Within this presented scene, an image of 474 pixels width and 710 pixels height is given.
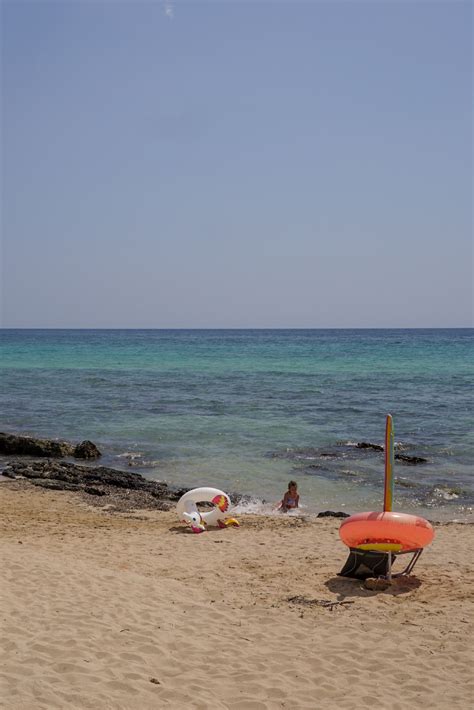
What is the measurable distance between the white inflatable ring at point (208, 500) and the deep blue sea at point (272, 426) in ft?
6.72

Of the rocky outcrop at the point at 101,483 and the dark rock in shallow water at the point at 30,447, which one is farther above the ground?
the dark rock in shallow water at the point at 30,447

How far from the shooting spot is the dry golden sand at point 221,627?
5676mm

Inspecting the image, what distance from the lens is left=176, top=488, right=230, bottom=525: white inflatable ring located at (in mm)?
12164

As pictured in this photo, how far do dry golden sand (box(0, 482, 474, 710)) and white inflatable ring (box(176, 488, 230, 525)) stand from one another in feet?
3.74

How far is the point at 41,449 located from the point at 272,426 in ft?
25.7

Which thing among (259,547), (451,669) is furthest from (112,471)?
(451,669)

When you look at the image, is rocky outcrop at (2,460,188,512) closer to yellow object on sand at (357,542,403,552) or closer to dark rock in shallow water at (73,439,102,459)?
dark rock in shallow water at (73,439,102,459)

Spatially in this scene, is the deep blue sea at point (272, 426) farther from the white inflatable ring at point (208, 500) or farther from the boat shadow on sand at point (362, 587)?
the boat shadow on sand at point (362, 587)

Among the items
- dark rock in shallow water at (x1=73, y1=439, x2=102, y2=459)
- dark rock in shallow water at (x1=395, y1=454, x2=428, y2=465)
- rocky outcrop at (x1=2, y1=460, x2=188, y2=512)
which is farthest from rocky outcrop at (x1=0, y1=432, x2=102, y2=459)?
dark rock in shallow water at (x1=395, y1=454, x2=428, y2=465)

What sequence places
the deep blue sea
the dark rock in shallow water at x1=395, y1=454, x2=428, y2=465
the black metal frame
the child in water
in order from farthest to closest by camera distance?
the dark rock in shallow water at x1=395, y1=454, x2=428, y2=465, the deep blue sea, the child in water, the black metal frame

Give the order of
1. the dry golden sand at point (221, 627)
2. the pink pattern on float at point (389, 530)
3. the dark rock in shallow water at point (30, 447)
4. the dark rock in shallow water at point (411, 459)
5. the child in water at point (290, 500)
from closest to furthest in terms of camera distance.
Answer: the dry golden sand at point (221, 627) < the pink pattern on float at point (389, 530) < the child in water at point (290, 500) < the dark rock in shallow water at point (411, 459) < the dark rock in shallow water at point (30, 447)

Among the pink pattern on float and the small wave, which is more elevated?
the pink pattern on float

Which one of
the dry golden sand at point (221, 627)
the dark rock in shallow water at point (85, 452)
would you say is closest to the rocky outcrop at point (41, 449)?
the dark rock in shallow water at point (85, 452)

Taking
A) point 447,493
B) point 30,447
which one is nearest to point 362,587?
point 447,493
